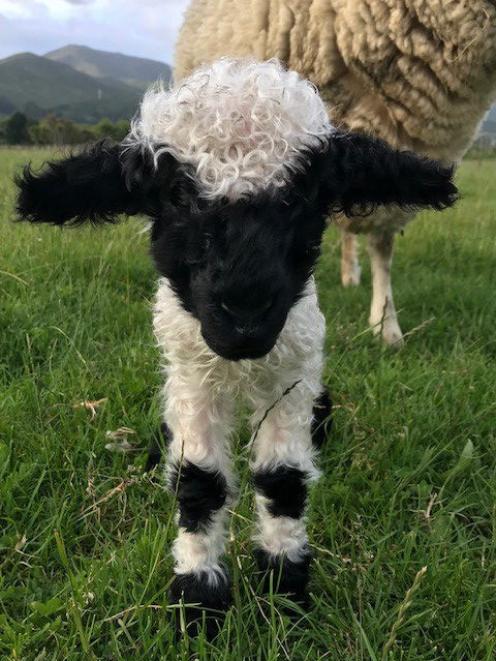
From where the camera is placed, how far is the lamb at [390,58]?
10.2 feet

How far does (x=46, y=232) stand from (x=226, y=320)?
3364 millimetres

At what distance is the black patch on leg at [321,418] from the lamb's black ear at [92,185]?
115 centimetres

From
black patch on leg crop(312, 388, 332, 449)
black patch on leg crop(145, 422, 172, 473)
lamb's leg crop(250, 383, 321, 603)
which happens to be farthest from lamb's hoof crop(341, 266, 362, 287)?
lamb's leg crop(250, 383, 321, 603)

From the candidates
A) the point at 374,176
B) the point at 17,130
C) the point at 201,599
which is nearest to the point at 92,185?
the point at 374,176

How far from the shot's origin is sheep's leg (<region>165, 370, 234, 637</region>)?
5.95 feet

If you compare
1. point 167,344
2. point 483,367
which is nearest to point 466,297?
point 483,367

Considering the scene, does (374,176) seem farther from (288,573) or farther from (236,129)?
(288,573)

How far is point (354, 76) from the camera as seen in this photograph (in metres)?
3.40

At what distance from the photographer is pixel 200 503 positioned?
6.04 feet

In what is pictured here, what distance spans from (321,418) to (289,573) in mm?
820

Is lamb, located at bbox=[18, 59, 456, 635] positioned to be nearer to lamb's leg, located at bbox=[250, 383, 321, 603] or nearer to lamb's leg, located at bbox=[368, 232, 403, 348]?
lamb's leg, located at bbox=[250, 383, 321, 603]

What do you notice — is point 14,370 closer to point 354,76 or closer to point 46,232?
point 46,232

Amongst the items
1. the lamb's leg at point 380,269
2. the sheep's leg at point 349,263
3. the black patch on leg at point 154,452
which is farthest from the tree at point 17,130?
the black patch on leg at point 154,452

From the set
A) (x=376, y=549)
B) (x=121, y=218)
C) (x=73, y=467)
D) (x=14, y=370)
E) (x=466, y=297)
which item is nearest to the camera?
(x=121, y=218)
